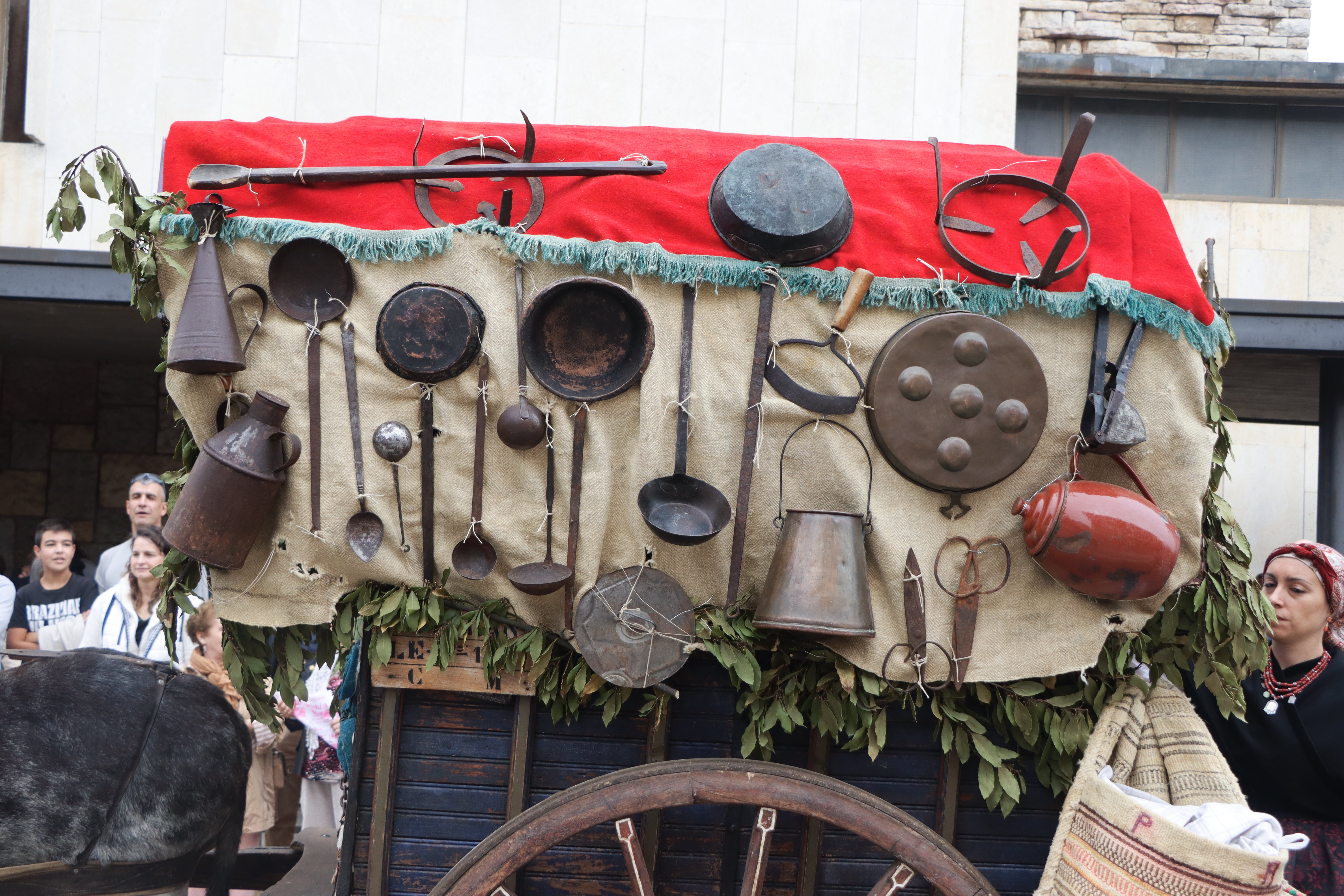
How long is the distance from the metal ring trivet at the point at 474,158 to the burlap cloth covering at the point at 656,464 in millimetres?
92

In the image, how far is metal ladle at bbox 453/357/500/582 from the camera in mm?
2154

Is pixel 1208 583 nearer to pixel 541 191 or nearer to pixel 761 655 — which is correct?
pixel 761 655

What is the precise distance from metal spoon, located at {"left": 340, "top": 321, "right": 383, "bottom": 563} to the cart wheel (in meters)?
0.73

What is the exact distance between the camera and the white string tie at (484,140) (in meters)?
2.24

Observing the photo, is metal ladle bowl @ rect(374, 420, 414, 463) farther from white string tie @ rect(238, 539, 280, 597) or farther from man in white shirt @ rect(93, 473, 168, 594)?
man in white shirt @ rect(93, 473, 168, 594)

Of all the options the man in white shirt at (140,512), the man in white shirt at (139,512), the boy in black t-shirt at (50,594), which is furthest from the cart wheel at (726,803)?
the boy in black t-shirt at (50,594)

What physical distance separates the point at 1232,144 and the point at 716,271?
638 centimetres

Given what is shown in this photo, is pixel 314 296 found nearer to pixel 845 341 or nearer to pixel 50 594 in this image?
pixel 845 341

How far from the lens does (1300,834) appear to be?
6.09ft

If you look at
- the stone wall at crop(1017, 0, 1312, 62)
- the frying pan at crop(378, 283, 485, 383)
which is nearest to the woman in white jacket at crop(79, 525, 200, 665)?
the frying pan at crop(378, 283, 485, 383)

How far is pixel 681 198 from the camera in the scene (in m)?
2.22

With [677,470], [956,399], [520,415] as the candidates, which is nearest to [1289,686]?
[956,399]

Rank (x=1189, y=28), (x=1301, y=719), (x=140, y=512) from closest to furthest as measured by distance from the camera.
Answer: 1. (x=1301, y=719)
2. (x=140, y=512)
3. (x=1189, y=28)

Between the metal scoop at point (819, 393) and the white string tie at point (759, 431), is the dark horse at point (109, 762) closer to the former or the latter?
the white string tie at point (759, 431)
